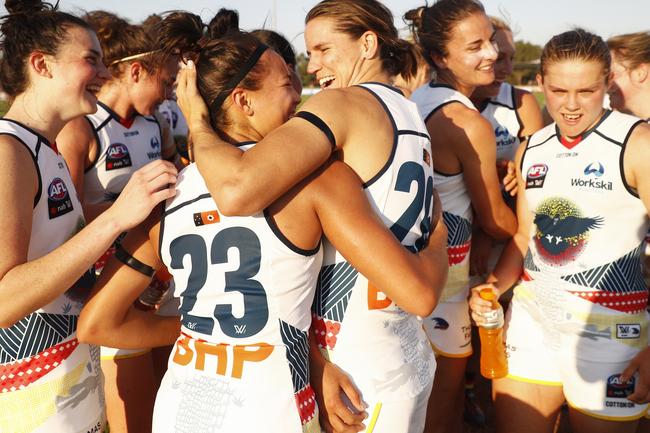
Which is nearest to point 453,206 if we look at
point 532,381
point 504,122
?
point 532,381

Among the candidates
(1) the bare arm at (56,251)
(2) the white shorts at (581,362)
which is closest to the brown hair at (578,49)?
(2) the white shorts at (581,362)

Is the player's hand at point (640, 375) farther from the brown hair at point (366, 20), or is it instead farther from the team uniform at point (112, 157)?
the team uniform at point (112, 157)

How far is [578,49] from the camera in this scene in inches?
118

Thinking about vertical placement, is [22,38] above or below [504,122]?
above

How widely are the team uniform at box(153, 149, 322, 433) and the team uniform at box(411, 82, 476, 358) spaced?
5.23 feet

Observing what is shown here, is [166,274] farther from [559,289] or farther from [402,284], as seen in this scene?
[559,289]

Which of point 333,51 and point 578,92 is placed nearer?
point 333,51

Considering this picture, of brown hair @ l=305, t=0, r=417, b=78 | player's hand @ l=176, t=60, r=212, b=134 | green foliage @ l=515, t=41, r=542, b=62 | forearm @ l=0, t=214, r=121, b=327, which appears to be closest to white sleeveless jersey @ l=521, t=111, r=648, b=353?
brown hair @ l=305, t=0, r=417, b=78

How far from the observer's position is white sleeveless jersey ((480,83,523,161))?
4.16 meters

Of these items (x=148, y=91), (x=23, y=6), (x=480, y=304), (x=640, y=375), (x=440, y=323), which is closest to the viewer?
(x=23, y=6)

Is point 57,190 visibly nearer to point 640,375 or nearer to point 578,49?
point 578,49

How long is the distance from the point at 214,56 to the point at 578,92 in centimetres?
198

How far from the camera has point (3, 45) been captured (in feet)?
7.95

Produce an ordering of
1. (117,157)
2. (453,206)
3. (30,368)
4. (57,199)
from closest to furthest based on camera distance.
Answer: (30,368), (57,199), (453,206), (117,157)
